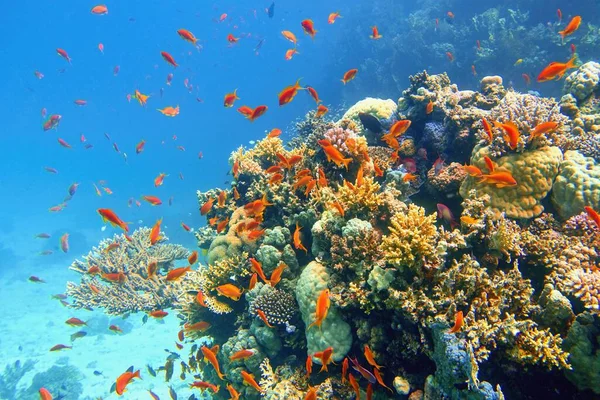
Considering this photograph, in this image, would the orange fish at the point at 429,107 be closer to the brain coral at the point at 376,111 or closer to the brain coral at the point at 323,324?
the brain coral at the point at 376,111

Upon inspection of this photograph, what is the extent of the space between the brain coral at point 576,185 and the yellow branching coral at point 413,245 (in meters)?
2.23

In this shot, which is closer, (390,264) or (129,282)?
(390,264)

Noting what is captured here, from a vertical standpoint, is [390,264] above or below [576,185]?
below

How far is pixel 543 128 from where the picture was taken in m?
4.37

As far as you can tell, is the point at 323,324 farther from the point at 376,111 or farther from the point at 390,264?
the point at 376,111

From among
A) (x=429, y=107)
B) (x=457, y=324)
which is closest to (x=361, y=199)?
(x=457, y=324)

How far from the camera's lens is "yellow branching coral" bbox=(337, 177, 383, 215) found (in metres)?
4.59

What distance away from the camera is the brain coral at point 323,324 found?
4156 mm

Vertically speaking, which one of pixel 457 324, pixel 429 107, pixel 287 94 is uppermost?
pixel 287 94

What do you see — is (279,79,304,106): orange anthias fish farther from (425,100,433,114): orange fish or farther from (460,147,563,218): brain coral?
(460,147,563,218): brain coral

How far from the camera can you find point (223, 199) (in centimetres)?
721

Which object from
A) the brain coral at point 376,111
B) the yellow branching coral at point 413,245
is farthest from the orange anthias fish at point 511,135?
the brain coral at point 376,111

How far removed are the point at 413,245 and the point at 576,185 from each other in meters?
2.78

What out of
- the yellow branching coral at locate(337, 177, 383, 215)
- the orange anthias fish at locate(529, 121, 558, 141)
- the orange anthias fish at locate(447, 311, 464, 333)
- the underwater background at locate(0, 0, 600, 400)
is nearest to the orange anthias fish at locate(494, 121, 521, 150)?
the underwater background at locate(0, 0, 600, 400)
